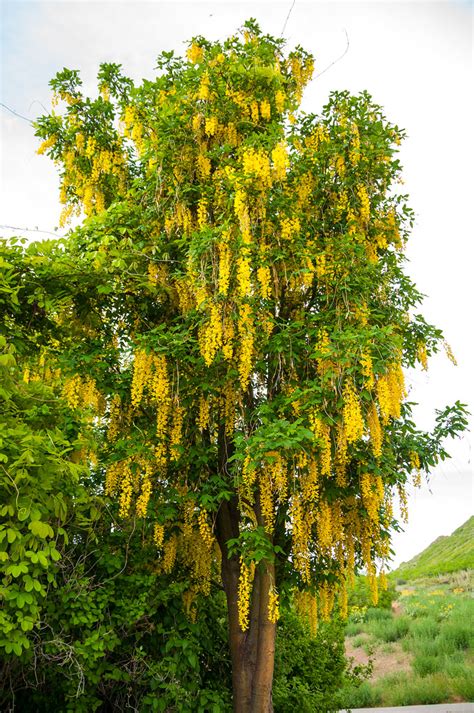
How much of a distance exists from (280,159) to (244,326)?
1.52 m

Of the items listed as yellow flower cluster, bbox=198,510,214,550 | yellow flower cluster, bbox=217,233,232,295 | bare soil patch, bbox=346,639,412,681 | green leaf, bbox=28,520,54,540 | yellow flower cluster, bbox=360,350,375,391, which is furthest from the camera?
bare soil patch, bbox=346,639,412,681

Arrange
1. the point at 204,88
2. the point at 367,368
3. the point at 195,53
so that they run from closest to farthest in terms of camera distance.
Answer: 1. the point at 367,368
2. the point at 204,88
3. the point at 195,53

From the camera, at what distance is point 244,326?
508 centimetres

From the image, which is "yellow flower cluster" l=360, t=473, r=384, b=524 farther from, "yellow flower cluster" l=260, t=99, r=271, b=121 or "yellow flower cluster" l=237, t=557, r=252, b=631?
"yellow flower cluster" l=260, t=99, r=271, b=121

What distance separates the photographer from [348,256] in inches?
212

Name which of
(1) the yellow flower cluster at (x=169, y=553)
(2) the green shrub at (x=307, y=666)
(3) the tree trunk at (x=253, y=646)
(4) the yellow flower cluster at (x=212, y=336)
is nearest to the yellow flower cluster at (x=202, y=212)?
(4) the yellow flower cluster at (x=212, y=336)

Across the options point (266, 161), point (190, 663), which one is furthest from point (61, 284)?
point (190, 663)

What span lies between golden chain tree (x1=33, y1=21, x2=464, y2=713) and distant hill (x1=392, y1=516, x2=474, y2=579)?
13.6m

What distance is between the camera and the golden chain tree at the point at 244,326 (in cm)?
513

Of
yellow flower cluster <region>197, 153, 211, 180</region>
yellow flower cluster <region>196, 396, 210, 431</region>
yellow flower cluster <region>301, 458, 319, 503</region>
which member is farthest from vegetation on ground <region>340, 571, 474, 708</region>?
yellow flower cluster <region>197, 153, 211, 180</region>

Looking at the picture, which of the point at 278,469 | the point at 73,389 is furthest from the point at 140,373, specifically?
the point at 278,469

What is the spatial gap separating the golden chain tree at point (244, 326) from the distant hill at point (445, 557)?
1356cm

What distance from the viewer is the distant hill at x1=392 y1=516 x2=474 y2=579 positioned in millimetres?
18266

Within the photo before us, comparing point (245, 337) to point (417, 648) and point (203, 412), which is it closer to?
point (203, 412)
